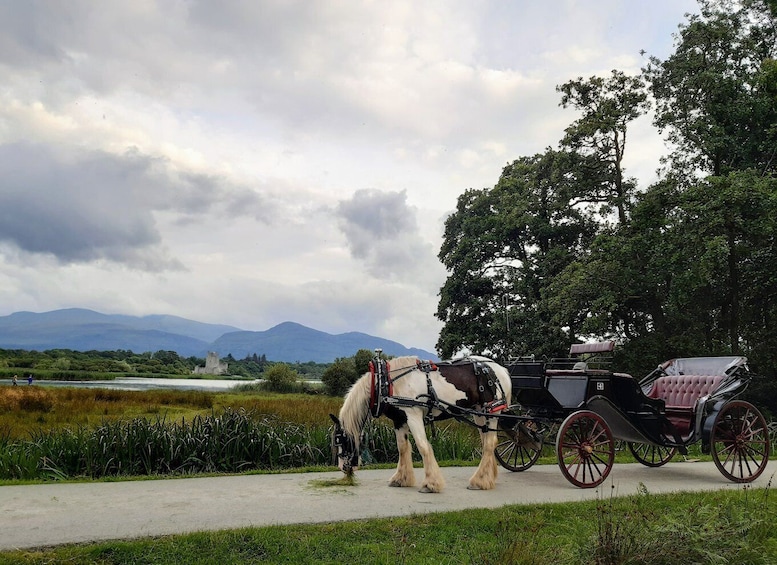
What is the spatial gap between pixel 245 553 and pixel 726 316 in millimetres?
20928

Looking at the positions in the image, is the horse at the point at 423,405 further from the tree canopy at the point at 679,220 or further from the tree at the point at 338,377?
the tree at the point at 338,377

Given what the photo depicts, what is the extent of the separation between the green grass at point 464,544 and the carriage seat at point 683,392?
3.29 metres

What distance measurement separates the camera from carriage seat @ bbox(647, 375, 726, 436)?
9.02m

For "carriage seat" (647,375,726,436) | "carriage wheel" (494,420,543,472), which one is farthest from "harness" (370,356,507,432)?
"carriage seat" (647,375,726,436)

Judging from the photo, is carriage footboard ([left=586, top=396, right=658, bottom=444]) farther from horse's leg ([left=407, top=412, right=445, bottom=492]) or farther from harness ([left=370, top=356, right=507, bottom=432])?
horse's leg ([left=407, top=412, right=445, bottom=492])

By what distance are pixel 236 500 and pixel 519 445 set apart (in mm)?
4400

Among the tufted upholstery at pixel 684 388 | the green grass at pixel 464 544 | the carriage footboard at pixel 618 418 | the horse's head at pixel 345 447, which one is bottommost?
the green grass at pixel 464 544

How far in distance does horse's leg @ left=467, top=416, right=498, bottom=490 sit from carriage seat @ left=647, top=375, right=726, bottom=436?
3240mm

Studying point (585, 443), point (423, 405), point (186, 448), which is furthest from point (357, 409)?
point (186, 448)

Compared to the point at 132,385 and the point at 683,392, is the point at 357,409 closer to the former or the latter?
the point at 683,392

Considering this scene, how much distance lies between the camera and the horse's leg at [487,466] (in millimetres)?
7535

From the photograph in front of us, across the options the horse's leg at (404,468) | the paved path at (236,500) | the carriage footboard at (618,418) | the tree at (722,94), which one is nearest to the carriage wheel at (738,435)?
the paved path at (236,500)

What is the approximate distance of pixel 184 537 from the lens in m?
4.91

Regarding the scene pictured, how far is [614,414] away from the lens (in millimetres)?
8438
